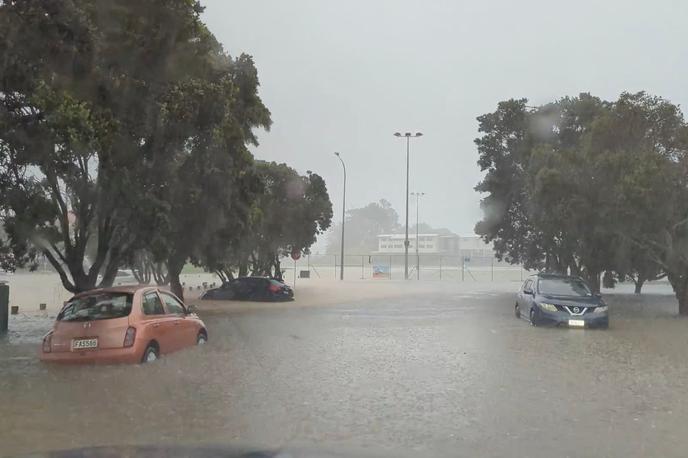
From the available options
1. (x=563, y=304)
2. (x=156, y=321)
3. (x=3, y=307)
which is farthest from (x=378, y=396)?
(x=3, y=307)

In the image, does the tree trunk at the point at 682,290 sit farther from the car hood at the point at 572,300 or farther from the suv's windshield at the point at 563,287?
the car hood at the point at 572,300

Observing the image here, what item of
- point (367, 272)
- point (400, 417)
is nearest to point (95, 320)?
point (400, 417)

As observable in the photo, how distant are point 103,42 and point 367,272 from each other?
5712cm

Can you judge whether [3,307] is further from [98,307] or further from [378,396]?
[378,396]

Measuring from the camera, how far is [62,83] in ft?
34.7

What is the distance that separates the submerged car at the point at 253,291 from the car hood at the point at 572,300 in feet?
43.2

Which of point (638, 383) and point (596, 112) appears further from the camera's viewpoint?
point (596, 112)

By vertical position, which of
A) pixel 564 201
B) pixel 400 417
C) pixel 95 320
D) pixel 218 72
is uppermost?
pixel 218 72

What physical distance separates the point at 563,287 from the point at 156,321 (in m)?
11.5

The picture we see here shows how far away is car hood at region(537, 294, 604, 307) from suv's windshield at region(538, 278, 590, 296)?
0.41 metres

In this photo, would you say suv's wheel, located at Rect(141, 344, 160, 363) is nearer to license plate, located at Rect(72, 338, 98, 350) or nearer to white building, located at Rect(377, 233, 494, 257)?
license plate, located at Rect(72, 338, 98, 350)

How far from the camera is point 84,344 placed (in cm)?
1016

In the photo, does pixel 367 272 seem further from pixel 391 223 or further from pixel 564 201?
pixel 391 223

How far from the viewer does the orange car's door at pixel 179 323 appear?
1156cm
